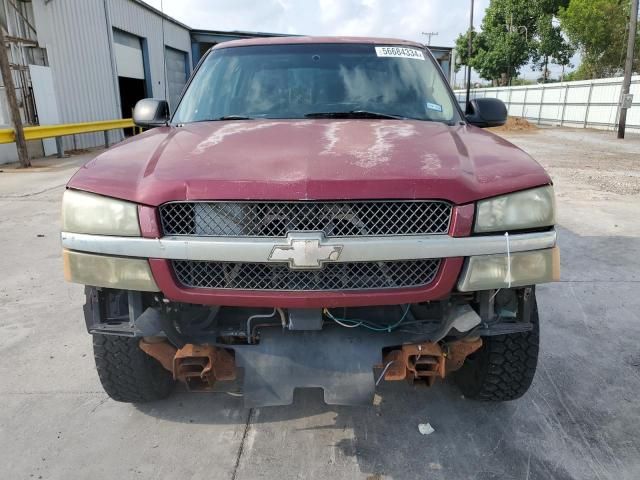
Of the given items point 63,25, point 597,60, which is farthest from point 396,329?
point 597,60

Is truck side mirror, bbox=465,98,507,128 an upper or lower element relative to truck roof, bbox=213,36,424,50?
lower

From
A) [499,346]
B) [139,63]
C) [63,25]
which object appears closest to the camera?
[499,346]

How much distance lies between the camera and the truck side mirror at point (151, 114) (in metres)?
3.42

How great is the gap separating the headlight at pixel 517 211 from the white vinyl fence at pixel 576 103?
21.9m

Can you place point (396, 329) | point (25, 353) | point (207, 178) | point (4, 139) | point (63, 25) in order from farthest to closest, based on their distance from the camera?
1. point (63, 25)
2. point (4, 139)
3. point (25, 353)
4. point (396, 329)
5. point (207, 178)

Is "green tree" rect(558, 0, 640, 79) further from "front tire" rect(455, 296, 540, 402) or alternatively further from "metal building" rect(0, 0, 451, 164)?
"front tire" rect(455, 296, 540, 402)

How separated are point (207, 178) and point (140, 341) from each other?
89 centimetres

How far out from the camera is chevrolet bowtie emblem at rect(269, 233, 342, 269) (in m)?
1.91

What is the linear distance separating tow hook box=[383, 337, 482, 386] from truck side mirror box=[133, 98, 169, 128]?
221 cm

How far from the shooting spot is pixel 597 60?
108 feet

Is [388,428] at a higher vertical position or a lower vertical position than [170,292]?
lower

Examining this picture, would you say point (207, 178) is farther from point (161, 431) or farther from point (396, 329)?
point (161, 431)

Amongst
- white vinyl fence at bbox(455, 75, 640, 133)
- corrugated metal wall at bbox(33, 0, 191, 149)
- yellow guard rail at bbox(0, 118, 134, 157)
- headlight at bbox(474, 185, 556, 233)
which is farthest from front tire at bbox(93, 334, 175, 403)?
white vinyl fence at bbox(455, 75, 640, 133)

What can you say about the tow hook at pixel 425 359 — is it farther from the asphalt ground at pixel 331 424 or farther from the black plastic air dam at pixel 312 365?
the asphalt ground at pixel 331 424
